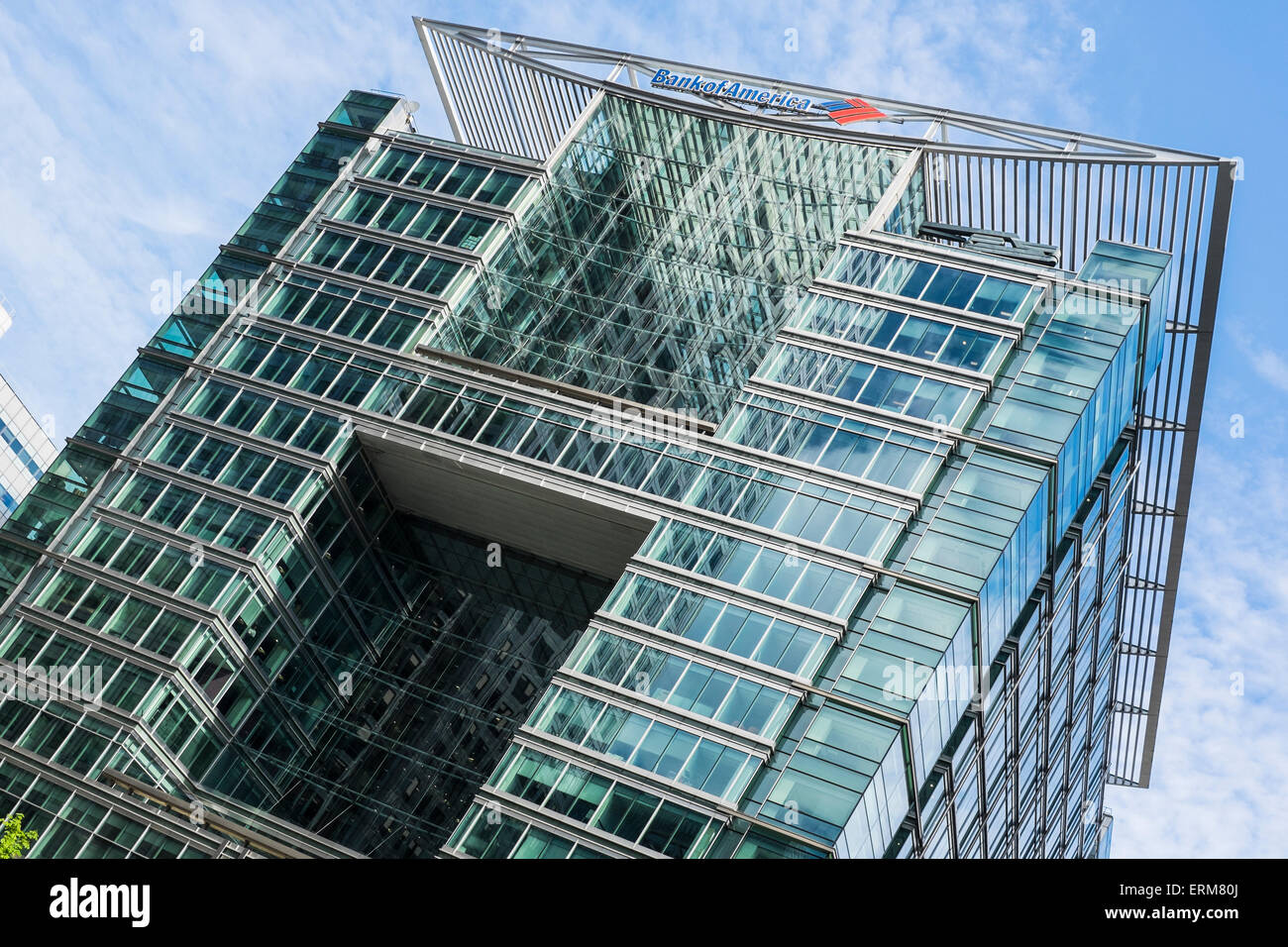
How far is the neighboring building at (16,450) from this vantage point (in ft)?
387

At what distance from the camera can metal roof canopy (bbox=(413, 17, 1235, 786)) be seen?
6122 centimetres

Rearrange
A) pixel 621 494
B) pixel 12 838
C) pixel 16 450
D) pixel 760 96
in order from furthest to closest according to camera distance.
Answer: pixel 16 450, pixel 760 96, pixel 621 494, pixel 12 838

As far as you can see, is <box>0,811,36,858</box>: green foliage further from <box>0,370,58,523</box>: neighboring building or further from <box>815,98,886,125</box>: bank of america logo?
<box>0,370,58,523</box>: neighboring building

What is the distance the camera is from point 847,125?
66.9 m

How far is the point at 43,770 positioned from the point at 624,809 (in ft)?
65.8

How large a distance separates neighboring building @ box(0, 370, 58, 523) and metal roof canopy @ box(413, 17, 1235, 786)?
57506mm

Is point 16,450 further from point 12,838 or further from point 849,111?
point 12,838

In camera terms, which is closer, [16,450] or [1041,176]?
[1041,176]

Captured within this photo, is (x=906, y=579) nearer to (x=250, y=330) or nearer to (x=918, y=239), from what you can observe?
(x=918, y=239)

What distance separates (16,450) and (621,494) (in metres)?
81.9

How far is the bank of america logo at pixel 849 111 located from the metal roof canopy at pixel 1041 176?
16.6 inches

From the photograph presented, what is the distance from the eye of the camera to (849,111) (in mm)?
67188

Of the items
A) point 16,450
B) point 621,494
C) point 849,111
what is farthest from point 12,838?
point 16,450

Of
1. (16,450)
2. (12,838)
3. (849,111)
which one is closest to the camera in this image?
(12,838)
